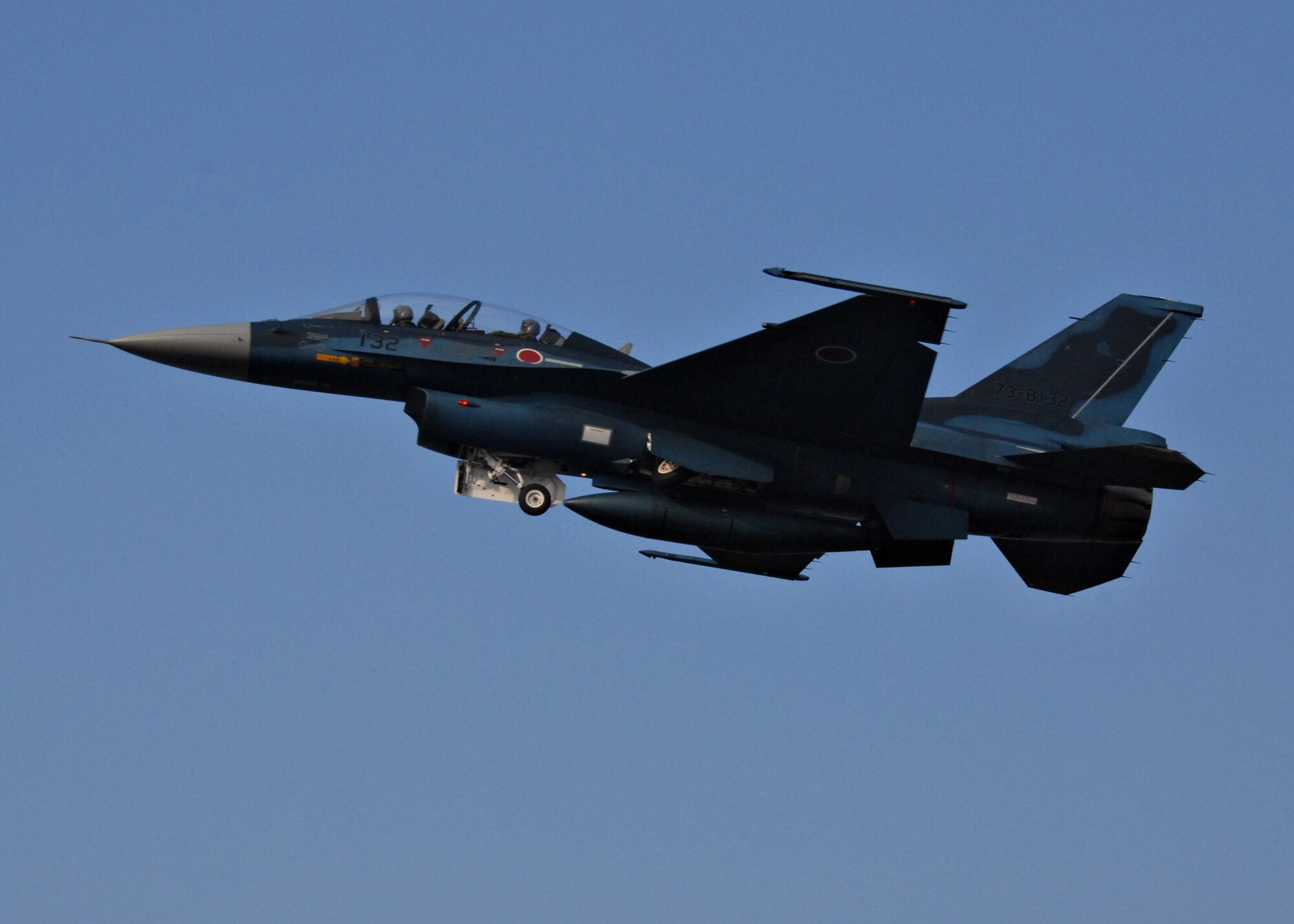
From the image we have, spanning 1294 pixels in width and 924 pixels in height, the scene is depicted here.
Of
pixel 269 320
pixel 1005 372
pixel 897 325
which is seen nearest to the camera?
pixel 897 325

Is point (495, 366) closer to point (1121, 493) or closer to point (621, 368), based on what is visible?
point (621, 368)

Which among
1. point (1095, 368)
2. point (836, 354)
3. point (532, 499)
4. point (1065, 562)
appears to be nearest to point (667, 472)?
point (532, 499)

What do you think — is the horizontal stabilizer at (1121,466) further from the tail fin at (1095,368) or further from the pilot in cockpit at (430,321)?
the pilot in cockpit at (430,321)

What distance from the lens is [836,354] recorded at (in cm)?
2197

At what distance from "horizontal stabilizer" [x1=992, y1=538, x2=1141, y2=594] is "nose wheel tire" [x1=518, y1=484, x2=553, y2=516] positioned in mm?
6347

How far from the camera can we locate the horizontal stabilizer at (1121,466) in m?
22.8

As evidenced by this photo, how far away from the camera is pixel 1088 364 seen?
25.2 meters

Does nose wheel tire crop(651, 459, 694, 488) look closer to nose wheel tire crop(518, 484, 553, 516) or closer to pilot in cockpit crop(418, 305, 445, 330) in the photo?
nose wheel tire crop(518, 484, 553, 516)

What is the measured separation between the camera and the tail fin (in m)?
24.9

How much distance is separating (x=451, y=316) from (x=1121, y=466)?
8814 millimetres

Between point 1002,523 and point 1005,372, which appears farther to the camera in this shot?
point 1005,372

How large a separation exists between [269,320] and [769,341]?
21.0 feet

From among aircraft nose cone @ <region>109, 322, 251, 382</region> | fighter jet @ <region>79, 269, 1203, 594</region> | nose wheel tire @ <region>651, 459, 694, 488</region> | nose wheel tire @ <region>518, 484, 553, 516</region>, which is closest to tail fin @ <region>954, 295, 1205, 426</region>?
fighter jet @ <region>79, 269, 1203, 594</region>

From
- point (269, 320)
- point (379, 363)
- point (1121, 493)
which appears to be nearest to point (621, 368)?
point (379, 363)
